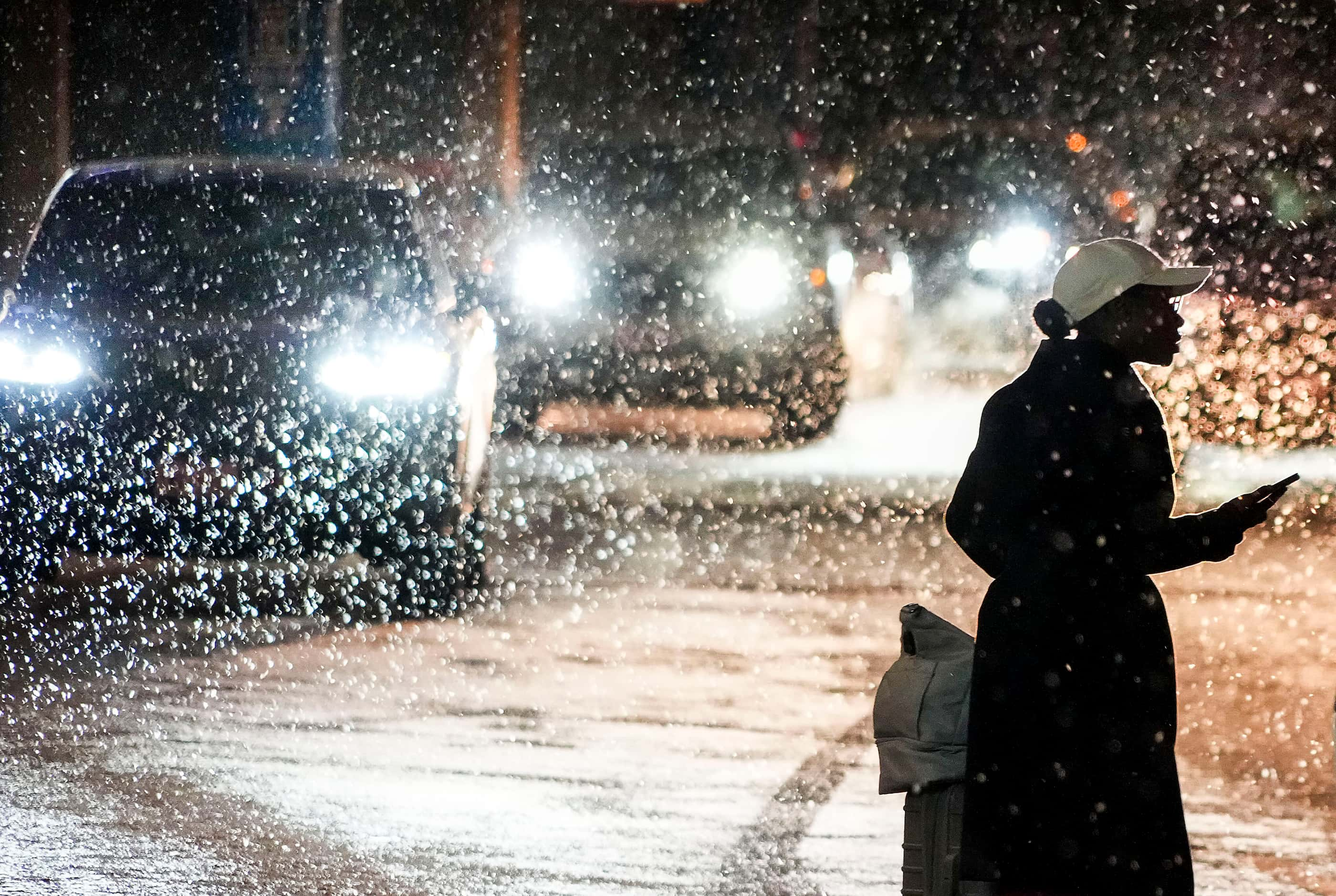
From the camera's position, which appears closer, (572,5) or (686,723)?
(686,723)

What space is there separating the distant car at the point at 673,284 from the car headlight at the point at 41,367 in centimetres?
931

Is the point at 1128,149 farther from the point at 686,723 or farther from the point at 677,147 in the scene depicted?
the point at 686,723

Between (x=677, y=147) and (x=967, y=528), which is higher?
(x=677, y=147)

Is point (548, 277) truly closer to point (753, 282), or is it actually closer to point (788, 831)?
point (753, 282)

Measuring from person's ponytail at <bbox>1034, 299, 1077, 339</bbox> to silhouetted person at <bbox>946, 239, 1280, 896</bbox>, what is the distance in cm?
11

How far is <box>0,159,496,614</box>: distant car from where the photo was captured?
8.94m

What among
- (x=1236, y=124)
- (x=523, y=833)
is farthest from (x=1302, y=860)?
(x=1236, y=124)

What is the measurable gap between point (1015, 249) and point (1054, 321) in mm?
22923

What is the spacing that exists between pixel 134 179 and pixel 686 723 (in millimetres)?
4323

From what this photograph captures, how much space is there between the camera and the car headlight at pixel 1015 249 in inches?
981

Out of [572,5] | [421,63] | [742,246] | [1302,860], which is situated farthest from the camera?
[572,5]

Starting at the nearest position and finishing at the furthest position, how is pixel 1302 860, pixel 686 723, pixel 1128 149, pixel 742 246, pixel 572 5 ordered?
pixel 1302 860, pixel 686 723, pixel 742 246, pixel 1128 149, pixel 572 5

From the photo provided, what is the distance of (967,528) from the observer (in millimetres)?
3900

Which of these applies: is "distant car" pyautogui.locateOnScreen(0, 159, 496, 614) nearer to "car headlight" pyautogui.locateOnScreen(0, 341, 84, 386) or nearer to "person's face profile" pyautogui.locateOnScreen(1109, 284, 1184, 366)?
"car headlight" pyautogui.locateOnScreen(0, 341, 84, 386)
